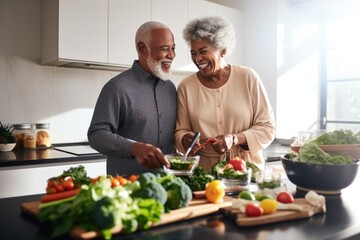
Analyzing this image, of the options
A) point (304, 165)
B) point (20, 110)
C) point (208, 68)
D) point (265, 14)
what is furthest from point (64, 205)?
point (265, 14)

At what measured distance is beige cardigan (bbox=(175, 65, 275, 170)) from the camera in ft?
6.52

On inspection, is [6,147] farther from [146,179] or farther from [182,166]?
[146,179]

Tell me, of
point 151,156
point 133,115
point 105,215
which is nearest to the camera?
point 105,215

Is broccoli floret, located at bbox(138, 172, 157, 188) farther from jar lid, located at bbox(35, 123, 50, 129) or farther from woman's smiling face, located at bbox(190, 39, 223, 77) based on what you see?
jar lid, located at bbox(35, 123, 50, 129)

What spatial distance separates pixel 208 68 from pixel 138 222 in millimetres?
1132

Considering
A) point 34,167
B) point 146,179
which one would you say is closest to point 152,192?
point 146,179

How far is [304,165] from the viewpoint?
1541 millimetres

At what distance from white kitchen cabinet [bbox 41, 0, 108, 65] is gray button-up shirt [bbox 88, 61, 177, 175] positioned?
0.95 metres

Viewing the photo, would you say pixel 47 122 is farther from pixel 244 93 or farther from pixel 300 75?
pixel 300 75

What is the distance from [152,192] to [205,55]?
1.03 m

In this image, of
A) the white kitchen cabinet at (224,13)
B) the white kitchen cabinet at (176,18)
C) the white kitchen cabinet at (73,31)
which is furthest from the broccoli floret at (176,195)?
the white kitchen cabinet at (224,13)

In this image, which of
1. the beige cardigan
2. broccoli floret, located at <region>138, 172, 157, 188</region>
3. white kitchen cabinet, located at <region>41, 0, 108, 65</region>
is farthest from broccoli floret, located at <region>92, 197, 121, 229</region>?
white kitchen cabinet, located at <region>41, 0, 108, 65</region>

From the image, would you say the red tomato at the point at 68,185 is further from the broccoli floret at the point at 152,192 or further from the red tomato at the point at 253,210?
the red tomato at the point at 253,210

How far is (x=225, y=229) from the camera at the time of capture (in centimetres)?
108
